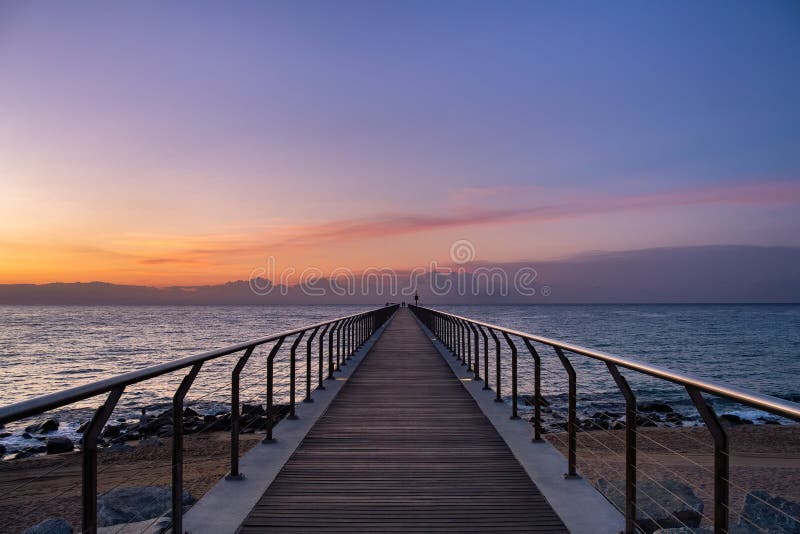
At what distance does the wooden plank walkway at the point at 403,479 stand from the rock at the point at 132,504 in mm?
1914

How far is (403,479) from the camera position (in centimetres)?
440

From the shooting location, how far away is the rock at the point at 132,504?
6.25m

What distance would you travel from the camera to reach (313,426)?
6.25 meters

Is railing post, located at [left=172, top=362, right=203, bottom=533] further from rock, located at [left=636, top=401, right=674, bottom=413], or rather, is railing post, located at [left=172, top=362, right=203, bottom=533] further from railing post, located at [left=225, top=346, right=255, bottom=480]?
rock, located at [left=636, top=401, right=674, bottom=413]

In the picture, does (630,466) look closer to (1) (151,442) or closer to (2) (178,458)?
(2) (178,458)

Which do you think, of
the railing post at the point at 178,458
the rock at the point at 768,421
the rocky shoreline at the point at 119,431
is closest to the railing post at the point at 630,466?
the railing post at the point at 178,458

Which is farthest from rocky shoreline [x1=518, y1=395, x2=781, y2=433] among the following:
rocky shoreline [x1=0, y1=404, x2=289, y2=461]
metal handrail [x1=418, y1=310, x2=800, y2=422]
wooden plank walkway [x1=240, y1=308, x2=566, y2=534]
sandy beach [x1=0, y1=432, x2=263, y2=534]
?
metal handrail [x1=418, y1=310, x2=800, y2=422]

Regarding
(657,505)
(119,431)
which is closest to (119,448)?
(119,431)

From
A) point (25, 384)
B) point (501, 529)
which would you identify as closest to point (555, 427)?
point (501, 529)

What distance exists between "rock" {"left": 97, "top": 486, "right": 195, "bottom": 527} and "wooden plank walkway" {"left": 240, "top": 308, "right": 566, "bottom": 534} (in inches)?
75.3

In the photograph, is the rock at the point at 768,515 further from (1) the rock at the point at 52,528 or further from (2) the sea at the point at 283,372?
(1) the rock at the point at 52,528

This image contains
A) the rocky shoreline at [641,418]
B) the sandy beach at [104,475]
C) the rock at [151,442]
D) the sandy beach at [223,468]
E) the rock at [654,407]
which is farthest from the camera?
the rock at [654,407]

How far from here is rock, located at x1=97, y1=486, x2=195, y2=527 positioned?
20.5 feet

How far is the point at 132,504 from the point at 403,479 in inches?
146
